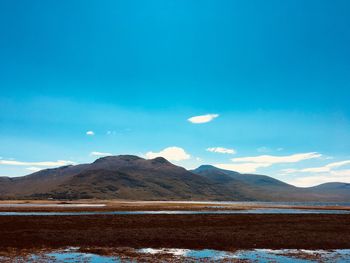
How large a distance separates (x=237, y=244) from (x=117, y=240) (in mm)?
12991

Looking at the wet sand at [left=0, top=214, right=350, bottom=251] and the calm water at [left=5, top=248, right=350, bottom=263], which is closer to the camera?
the calm water at [left=5, top=248, right=350, bottom=263]

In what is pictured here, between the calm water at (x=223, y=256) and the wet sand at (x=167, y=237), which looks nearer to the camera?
the calm water at (x=223, y=256)

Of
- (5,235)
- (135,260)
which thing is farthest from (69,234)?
(135,260)

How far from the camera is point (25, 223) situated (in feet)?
182

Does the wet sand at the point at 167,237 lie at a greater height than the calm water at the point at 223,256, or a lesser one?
greater

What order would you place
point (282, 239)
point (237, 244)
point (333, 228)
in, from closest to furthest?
point (237, 244), point (282, 239), point (333, 228)

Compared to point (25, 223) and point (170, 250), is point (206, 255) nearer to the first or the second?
point (170, 250)

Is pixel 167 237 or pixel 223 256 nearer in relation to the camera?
pixel 223 256

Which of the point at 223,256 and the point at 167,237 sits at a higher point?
the point at 167,237

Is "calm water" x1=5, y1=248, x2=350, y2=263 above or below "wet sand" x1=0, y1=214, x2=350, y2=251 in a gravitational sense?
below

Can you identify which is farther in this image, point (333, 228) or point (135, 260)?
point (333, 228)

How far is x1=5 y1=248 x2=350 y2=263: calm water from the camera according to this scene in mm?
29745

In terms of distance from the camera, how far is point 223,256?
31.6 m

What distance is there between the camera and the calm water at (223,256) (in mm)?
29745
